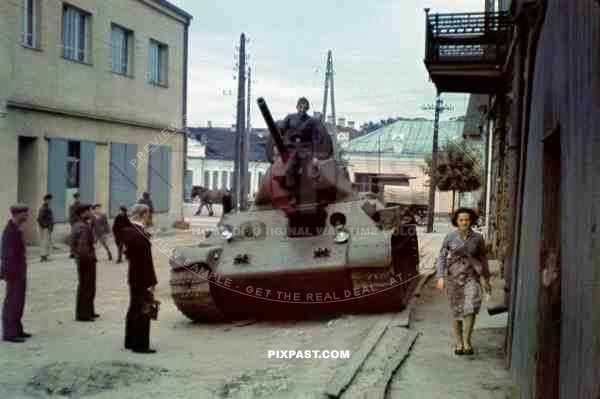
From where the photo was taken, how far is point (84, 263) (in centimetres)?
1083

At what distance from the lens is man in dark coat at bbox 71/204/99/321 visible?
1055 cm

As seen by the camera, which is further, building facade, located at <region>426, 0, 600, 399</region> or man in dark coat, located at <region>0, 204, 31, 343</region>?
man in dark coat, located at <region>0, 204, 31, 343</region>

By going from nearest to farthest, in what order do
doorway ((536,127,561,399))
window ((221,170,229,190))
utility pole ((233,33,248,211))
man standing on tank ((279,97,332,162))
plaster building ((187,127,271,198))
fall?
doorway ((536,127,561,399)) < man standing on tank ((279,97,332,162)) < utility pole ((233,33,248,211)) < plaster building ((187,127,271,198)) < window ((221,170,229,190))

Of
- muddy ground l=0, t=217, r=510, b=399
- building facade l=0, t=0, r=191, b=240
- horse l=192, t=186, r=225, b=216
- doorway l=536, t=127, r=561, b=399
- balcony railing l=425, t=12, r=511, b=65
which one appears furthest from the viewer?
horse l=192, t=186, r=225, b=216

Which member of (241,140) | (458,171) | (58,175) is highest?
(241,140)

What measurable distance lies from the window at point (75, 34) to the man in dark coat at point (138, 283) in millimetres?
12515

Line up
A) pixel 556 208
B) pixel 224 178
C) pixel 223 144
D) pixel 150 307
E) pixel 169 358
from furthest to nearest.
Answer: pixel 223 144 → pixel 224 178 → pixel 150 307 → pixel 169 358 → pixel 556 208

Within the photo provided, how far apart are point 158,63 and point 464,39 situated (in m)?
13.3

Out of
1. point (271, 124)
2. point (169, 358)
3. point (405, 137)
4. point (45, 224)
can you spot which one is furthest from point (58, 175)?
point (405, 137)

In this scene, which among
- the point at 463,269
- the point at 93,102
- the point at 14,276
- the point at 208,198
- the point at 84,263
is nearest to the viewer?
the point at 463,269

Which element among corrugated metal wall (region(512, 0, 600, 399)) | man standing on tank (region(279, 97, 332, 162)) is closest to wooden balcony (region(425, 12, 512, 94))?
man standing on tank (region(279, 97, 332, 162))

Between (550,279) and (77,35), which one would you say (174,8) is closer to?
(77,35)

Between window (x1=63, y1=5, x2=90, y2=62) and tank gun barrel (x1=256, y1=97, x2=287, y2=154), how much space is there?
35.3ft

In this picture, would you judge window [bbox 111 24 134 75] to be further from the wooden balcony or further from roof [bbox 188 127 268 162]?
roof [bbox 188 127 268 162]
